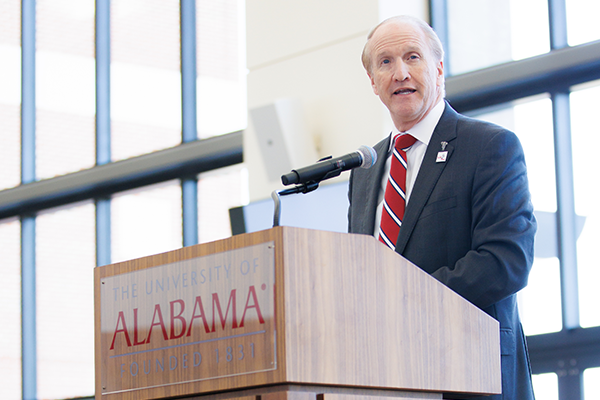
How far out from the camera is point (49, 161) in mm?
6695

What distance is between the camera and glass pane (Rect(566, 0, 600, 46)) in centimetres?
413

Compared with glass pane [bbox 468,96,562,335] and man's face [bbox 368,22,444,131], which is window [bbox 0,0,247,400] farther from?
man's face [bbox 368,22,444,131]

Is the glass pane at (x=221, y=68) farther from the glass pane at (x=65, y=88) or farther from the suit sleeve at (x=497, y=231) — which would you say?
the suit sleeve at (x=497, y=231)

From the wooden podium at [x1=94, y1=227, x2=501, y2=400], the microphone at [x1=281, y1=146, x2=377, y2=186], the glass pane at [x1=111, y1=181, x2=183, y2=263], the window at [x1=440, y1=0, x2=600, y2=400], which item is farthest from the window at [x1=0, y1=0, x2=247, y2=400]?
the wooden podium at [x1=94, y1=227, x2=501, y2=400]

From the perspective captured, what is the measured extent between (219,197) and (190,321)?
410 centimetres

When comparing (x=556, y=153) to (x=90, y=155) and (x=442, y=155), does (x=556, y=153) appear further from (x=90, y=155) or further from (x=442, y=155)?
(x=90, y=155)

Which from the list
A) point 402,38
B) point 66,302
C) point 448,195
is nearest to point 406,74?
point 402,38

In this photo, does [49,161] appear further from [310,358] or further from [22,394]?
[310,358]

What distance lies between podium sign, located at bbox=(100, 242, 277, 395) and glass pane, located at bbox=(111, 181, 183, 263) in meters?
4.06

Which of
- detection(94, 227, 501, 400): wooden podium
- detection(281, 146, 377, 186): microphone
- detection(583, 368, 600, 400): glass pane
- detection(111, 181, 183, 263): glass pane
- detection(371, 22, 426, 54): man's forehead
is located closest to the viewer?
detection(94, 227, 501, 400): wooden podium

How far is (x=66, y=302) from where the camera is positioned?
253 inches

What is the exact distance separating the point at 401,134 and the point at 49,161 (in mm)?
4959

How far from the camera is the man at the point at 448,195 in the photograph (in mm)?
1864

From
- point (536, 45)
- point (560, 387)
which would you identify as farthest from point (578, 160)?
point (560, 387)
